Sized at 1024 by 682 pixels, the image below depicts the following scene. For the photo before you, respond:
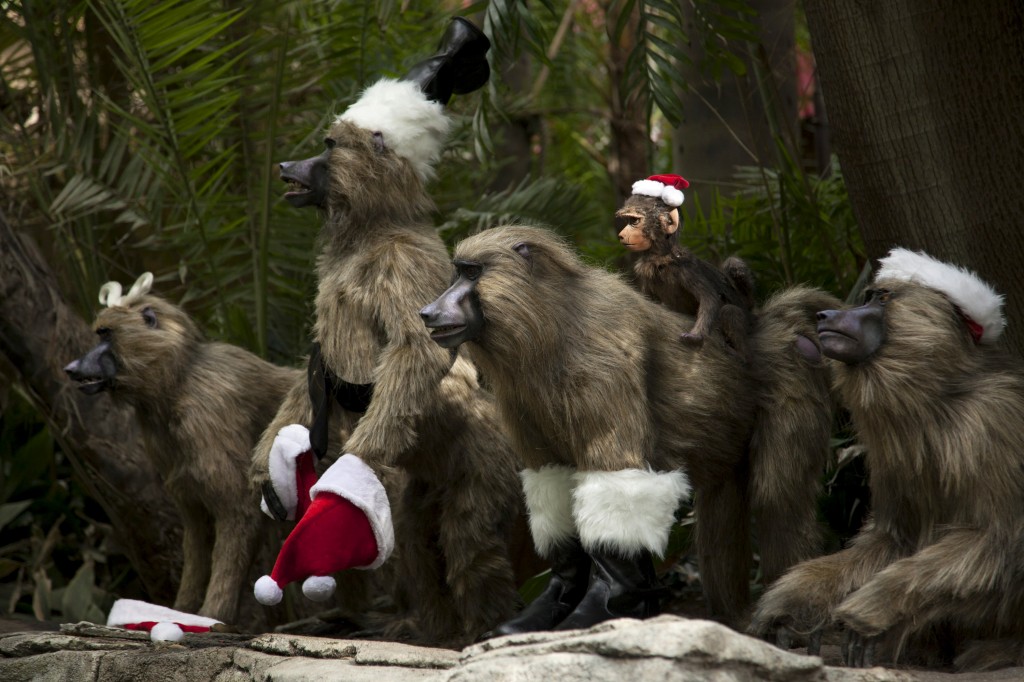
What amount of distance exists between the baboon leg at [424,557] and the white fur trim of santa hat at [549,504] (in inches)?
21.9

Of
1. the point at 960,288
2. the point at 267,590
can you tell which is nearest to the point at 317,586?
the point at 267,590

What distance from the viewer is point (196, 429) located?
4.25 m

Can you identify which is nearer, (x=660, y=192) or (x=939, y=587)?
(x=939, y=587)

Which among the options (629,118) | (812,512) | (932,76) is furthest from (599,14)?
(812,512)

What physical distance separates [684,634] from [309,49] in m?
3.87

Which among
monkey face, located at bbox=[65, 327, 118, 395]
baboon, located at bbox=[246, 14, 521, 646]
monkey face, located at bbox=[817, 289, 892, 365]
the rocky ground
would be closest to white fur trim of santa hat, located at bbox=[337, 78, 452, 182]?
baboon, located at bbox=[246, 14, 521, 646]

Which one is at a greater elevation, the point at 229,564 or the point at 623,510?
the point at 623,510

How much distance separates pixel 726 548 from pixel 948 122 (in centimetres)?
152

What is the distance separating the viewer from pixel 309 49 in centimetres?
561

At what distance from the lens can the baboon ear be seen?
10.8ft

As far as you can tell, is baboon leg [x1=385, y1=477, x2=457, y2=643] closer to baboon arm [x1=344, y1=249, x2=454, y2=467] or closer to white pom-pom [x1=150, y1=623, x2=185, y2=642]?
baboon arm [x1=344, y1=249, x2=454, y2=467]

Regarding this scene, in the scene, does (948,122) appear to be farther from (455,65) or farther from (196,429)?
(196,429)

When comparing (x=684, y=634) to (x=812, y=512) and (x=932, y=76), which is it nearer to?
(x=812, y=512)

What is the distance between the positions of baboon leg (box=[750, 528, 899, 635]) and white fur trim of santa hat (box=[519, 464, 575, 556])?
58 centimetres
